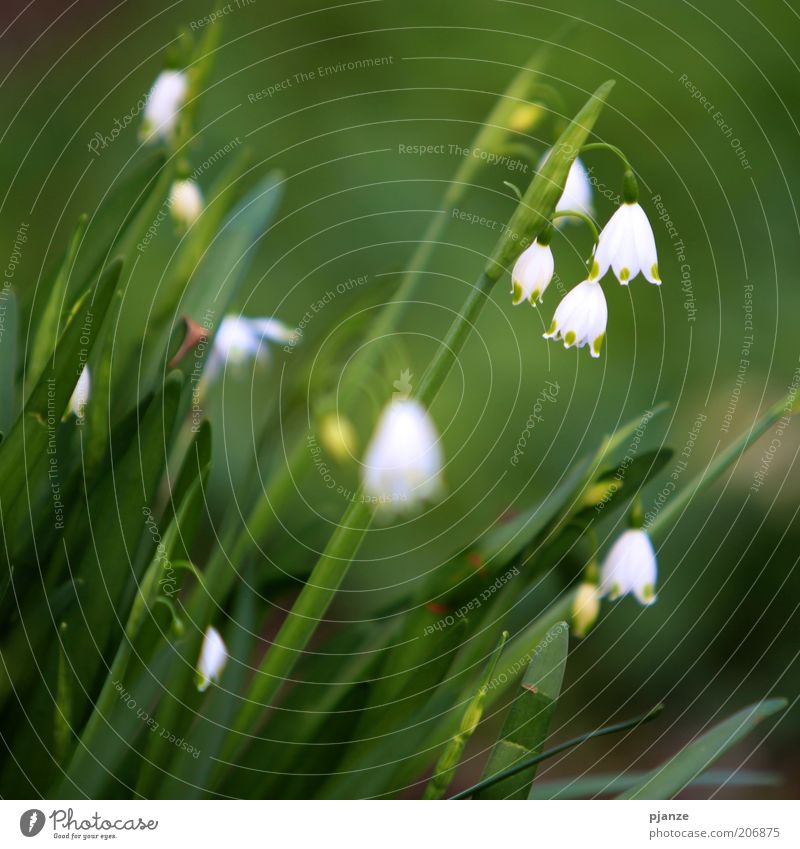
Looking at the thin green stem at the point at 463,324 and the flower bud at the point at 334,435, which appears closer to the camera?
the thin green stem at the point at 463,324

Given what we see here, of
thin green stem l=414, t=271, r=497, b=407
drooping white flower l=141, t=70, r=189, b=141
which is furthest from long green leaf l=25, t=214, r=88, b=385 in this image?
thin green stem l=414, t=271, r=497, b=407

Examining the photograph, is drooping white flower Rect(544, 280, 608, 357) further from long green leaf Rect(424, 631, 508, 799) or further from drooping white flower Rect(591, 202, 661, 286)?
long green leaf Rect(424, 631, 508, 799)

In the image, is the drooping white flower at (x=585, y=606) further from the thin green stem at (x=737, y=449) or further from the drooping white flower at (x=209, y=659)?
the drooping white flower at (x=209, y=659)

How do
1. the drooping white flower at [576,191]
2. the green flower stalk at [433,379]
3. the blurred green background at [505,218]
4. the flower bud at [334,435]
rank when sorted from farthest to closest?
the blurred green background at [505,218] → the flower bud at [334,435] → the drooping white flower at [576,191] → the green flower stalk at [433,379]

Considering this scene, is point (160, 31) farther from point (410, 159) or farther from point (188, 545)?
point (188, 545)
